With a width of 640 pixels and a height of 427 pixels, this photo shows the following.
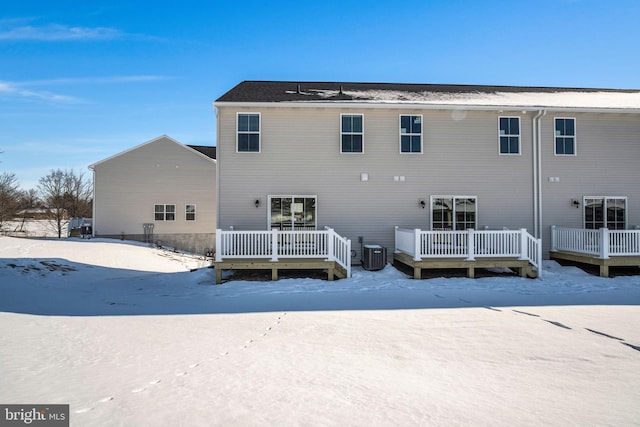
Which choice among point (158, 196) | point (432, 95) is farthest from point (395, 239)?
point (158, 196)

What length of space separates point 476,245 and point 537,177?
395 cm

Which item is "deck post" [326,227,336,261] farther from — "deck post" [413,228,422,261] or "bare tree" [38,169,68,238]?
"bare tree" [38,169,68,238]

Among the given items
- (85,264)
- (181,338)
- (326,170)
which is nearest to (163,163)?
(85,264)

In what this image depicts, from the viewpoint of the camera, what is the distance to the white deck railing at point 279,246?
36.6 ft

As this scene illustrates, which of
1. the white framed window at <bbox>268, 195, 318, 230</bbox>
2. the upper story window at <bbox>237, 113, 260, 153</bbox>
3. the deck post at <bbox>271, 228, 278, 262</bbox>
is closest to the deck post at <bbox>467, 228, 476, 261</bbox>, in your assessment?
the white framed window at <bbox>268, 195, 318, 230</bbox>

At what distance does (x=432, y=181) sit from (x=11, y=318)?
1161 centimetres

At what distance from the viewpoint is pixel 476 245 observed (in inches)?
466

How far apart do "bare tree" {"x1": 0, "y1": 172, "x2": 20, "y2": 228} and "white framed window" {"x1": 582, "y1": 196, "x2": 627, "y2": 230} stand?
3443 cm

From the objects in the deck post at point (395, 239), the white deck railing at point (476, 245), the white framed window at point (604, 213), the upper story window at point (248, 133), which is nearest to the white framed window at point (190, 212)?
the upper story window at point (248, 133)

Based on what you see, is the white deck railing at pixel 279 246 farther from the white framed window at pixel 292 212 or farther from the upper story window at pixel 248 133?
the upper story window at pixel 248 133

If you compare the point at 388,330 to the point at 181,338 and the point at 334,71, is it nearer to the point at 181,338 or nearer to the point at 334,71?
the point at 181,338

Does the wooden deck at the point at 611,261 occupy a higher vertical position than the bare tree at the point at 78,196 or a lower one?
lower

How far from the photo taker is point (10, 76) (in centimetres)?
1964

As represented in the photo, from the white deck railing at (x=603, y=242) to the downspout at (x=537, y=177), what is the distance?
0.91m
